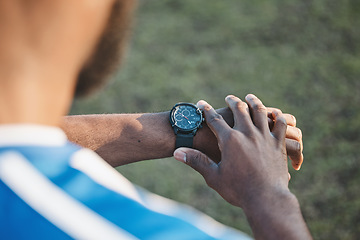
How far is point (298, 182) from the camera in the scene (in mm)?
3791

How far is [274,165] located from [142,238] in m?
0.90

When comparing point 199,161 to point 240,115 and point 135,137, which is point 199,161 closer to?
point 240,115

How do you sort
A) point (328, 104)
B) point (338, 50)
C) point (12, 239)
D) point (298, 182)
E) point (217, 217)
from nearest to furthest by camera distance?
point (12, 239)
point (217, 217)
point (298, 182)
point (328, 104)
point (338, 50)

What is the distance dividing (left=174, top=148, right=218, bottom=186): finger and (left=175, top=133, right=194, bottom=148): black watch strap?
0.15m

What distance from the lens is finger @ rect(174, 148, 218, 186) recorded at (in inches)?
67.6

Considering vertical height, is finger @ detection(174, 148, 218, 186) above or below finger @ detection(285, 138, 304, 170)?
below

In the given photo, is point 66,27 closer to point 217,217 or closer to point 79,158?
point 79,158

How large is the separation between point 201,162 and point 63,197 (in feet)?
3.24

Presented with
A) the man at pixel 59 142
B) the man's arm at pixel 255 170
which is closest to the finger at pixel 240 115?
the man's arm at pixel 255 170

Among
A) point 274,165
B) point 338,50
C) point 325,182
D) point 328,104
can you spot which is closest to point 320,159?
point 325,182

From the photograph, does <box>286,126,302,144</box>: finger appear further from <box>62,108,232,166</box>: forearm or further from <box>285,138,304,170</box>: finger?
<box>62,108,232,166</box>: forearm

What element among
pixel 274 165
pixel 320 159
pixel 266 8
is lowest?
pixel 274 165

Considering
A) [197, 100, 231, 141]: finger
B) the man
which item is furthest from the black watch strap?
the man

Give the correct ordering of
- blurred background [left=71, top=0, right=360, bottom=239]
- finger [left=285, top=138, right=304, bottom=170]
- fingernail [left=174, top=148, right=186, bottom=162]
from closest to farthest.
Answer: fingernail [left=174, top=148, right=186, bottom=162] → finger [left=285, top=138, right=304, bottom=170] → blurred background [left=71, top=0, right=360, bottom=239]
